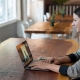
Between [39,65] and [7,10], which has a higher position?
[7,10]

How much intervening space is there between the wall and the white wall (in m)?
1.71

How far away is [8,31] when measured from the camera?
5.81m

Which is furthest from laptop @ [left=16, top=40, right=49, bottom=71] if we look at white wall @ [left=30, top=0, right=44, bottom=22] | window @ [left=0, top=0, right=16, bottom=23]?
white wall @ [left=30, top=0, right=44, bottom=22]

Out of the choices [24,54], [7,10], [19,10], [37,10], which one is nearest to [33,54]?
[24,54]

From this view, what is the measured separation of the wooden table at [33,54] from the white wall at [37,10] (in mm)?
5209

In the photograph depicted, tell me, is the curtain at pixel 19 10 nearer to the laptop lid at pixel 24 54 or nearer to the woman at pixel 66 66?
the woman at pixel 66 66

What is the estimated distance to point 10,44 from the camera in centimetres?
258

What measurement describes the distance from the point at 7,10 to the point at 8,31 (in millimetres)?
555

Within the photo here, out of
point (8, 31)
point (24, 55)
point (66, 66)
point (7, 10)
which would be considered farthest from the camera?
point (8, 31)

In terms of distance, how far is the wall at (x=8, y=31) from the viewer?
536 cm

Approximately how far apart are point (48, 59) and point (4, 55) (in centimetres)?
46

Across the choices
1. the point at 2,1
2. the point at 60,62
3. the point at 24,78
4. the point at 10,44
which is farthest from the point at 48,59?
the point at 2,1

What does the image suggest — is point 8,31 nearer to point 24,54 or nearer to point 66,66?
point 24,54

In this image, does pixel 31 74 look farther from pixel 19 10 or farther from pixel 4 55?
pixel 19 10
